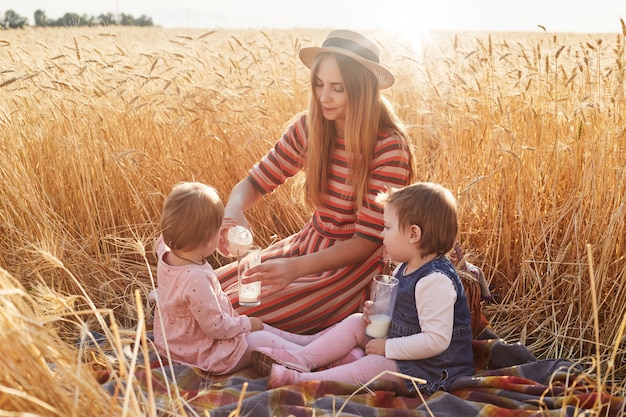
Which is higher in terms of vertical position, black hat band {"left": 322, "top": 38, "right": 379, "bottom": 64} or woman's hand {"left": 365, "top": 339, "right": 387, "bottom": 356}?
black hat band {"left": 322, "top": 38, "right": 379, "bottom": 64}

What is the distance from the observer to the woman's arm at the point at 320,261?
252 centimetres

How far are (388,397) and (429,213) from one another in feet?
1.88

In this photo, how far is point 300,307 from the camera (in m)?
2.74

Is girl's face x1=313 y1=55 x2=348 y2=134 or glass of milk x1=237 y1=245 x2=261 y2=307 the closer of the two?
glass of milk x1=237 y1=245 x2=261 y2=307

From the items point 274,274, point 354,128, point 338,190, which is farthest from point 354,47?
point 274,274

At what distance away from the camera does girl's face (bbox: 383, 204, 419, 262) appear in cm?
225

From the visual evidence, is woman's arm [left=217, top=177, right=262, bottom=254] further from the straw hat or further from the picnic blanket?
the straw hat

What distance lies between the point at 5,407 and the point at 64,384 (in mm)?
112

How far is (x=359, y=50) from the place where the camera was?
262 cm

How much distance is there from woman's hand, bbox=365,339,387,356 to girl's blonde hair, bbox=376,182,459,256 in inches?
12.5

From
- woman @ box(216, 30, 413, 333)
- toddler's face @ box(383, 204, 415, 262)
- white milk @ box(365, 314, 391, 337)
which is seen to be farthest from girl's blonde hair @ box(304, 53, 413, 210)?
white milk @ box(365, 314, 391, 337)

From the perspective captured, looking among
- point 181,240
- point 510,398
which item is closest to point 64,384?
point 181,240

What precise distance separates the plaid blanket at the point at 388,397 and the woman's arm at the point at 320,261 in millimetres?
338

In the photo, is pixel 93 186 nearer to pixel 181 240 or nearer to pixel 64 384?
pixel 181 240
